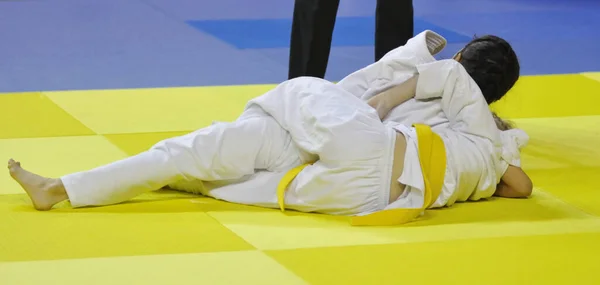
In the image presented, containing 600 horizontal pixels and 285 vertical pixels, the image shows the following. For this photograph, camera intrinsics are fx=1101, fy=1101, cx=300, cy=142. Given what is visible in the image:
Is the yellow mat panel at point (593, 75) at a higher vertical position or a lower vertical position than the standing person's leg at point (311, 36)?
lower

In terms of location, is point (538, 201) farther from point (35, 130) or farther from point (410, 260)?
point (35, 130)

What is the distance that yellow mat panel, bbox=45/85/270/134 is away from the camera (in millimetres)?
5508

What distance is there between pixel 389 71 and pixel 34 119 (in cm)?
200

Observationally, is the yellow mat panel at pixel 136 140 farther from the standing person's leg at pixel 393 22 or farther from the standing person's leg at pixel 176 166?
the standing person's leg at pixel 393 22

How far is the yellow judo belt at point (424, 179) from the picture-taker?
3.89 metres

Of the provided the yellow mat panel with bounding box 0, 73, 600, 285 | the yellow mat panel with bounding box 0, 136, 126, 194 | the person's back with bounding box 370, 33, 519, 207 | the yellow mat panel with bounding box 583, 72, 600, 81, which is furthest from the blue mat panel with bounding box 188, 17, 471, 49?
the person's back with bounding box 370, 33, 519, 207

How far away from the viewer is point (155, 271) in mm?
3338

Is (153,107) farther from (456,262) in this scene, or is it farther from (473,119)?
(456,262)

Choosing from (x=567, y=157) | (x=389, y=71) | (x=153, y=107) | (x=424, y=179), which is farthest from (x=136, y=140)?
(x=567, y=157)

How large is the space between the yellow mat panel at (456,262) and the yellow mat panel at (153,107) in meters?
2.07

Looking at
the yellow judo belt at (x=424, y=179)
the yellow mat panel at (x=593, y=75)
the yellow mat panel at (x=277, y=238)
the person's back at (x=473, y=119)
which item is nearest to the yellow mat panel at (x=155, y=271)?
the yellow mat panel at (x=277, y=238)

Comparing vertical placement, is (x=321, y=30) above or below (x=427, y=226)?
above

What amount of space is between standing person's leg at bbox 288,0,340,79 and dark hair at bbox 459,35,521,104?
1507 millimetres

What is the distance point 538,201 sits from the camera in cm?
432
